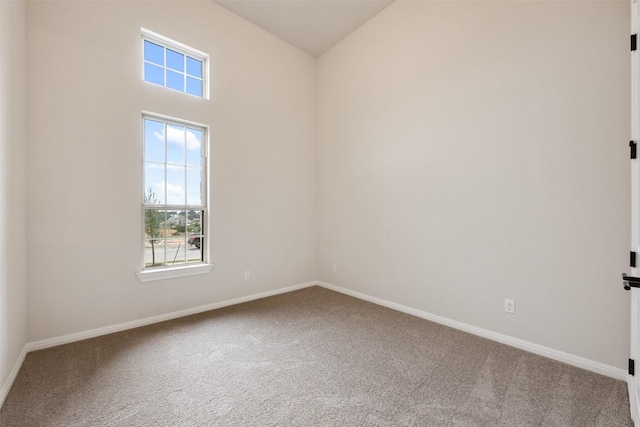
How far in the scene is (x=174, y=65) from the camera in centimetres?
321

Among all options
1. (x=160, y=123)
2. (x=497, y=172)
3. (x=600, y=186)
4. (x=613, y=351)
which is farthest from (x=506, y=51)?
(x=160, y=123)

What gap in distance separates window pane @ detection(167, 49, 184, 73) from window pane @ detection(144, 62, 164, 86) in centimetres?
14

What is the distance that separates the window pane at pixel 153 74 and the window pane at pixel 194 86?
0.29 meters

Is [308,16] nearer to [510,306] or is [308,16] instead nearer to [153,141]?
[153,141]

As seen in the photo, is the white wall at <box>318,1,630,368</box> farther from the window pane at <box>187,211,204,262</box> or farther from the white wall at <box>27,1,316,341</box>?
the window pane at <box>187,211,204,262</box>

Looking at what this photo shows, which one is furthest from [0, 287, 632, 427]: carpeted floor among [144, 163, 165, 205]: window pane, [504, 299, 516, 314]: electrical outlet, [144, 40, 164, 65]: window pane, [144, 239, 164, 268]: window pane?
[144, 40, 164, 65]: window pane

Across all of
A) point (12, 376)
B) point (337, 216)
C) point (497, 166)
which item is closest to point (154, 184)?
point (12, 376)

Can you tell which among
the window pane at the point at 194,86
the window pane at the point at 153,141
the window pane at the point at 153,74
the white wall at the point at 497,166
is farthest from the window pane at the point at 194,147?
the white wall at the point at 497,166

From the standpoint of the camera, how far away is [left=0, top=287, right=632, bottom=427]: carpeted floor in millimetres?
1605

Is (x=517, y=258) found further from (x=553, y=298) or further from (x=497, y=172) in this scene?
(x=497, y=172)

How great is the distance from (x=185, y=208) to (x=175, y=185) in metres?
0.28

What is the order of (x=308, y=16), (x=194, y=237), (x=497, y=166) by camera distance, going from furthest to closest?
(x=308, y=16)
(x=194, y=237)
(x=497, y=166)

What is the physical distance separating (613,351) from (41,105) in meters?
4.89

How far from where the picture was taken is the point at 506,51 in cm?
249
